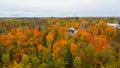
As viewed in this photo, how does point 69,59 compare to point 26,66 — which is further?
point 69,59

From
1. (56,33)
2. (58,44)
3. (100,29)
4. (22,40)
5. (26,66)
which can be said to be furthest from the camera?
(100,29)

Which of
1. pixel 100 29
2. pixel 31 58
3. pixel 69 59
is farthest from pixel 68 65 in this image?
pixel 100 29

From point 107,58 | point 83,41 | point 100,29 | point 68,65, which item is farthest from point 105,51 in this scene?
point 100,29

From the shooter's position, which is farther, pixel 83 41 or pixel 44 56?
pixel 83 41

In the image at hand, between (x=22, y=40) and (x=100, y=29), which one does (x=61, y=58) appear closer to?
(x=22, y=40)

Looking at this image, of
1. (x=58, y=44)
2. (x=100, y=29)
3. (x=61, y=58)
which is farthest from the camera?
(x=100, y=29)

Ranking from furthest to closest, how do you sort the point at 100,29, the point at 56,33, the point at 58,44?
the point at 100,29 → the point at 56,33 → the point at 58,44

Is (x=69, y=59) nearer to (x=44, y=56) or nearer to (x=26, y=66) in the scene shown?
(x=44, y=56)

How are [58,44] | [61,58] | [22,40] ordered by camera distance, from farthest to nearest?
1. [22,40]
2. [58,44]
3. [61,58]

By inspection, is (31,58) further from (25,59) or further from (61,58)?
(61,58)
